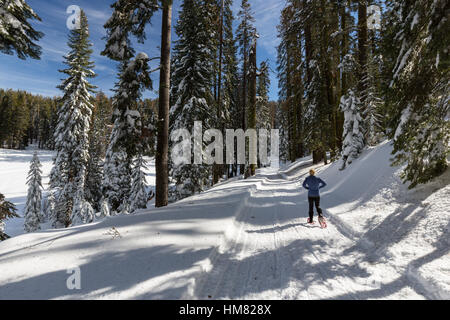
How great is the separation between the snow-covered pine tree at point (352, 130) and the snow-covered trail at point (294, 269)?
7.69 m

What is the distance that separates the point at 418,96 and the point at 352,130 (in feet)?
24.4

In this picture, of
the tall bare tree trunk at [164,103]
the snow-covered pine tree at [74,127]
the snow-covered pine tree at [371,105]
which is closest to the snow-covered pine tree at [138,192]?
the snow-covered pine tree at [74,127]

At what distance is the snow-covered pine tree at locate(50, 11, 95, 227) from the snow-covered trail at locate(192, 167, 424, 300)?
70.6ft

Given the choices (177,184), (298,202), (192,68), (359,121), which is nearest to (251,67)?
(192,68)

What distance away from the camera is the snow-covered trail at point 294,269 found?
3.37 metres

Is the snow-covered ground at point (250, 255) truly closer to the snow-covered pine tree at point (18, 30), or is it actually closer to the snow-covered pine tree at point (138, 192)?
the snow-covered pine tree at point (18, 30)

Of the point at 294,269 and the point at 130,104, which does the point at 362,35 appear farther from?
Answer: the point at 294,269

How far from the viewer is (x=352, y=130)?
12.6 metres

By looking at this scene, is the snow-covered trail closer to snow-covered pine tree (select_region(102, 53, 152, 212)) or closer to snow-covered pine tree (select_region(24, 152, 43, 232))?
snow-covered pine tree (select_region(102, 53, 152, 212))

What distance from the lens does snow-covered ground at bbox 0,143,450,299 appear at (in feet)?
10.9

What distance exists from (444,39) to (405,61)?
1.13 metres

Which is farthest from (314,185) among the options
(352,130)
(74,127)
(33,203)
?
(33,203)

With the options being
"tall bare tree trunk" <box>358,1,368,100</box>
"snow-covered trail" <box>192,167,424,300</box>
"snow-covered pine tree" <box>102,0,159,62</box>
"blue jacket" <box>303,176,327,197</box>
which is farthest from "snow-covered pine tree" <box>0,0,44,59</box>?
"tall bare tree trunk" <box>358,1,368,100</box>

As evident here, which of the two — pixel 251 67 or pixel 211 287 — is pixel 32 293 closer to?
pixel 211 287
